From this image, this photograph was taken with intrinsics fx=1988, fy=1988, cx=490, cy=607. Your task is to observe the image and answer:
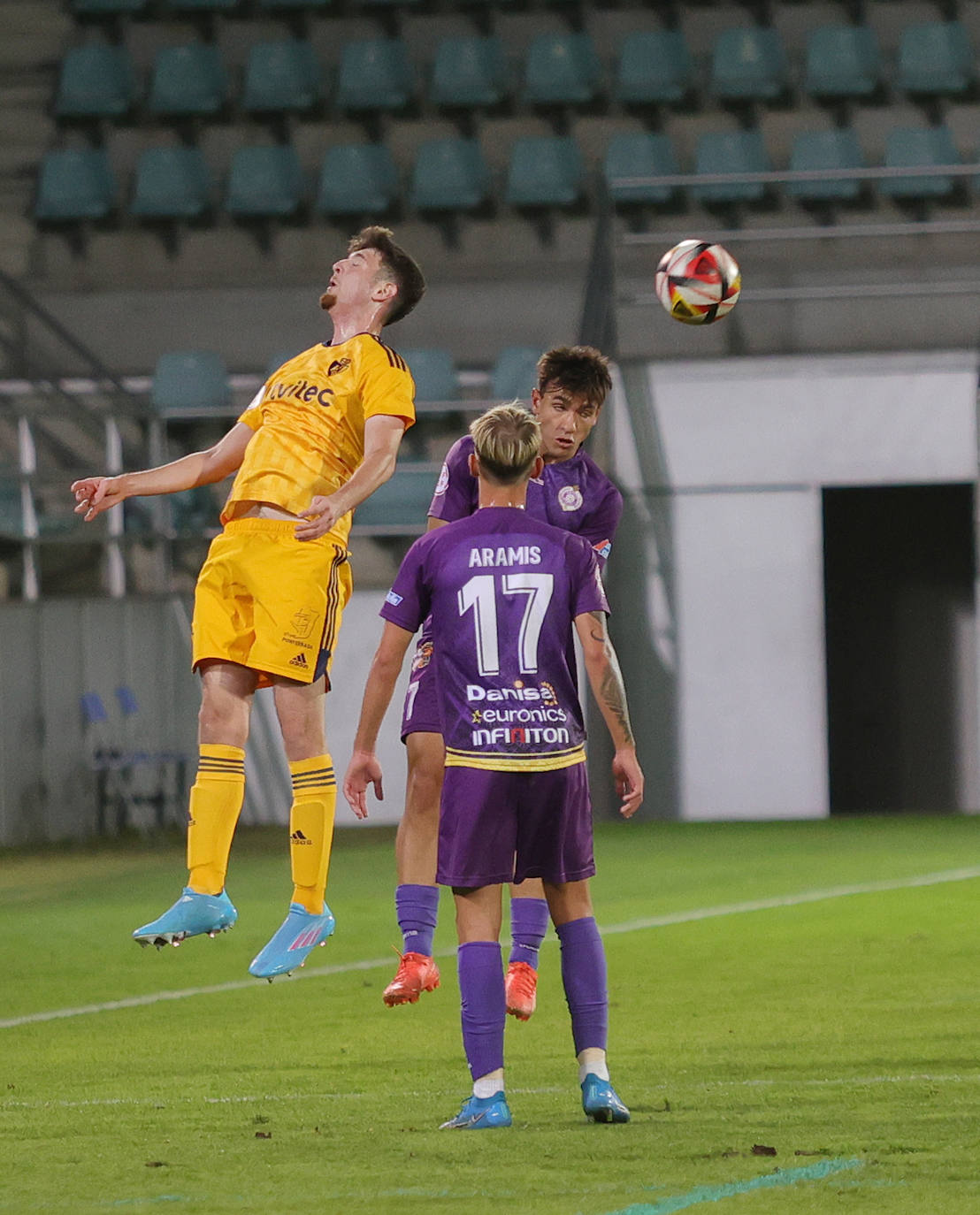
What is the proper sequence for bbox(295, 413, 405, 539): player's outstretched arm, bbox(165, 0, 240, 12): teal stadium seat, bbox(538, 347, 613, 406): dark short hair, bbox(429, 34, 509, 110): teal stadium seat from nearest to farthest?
bbox(295, 413, 405, 539): player's outstretched arm
bbox(538, 347, 613, 406): dark short hair
bbox(429, 34, 509, 110): teal stadium seat
bbox(165, 0, 240, 12): teal stadium seat

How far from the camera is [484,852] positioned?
4.54 meters

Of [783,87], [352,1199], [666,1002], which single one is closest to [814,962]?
[666,1002]

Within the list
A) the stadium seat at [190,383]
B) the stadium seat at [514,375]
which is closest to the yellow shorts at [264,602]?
the stadium seat at [514,375]

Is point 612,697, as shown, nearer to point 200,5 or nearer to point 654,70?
point 654,70

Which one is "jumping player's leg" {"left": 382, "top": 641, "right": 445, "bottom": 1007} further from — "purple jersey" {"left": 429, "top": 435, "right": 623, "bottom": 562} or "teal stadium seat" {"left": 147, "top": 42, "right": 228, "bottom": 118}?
"teal stadium seat" {"left": 147, "top": 42, "right": 228, "bottom": 118}

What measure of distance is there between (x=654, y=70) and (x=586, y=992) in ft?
51.5

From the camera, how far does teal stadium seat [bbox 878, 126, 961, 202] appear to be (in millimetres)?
18281

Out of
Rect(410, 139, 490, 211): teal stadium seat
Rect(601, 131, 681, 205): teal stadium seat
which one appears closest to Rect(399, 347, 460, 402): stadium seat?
Rect(410, 139, 490, 211): teal stadium seat

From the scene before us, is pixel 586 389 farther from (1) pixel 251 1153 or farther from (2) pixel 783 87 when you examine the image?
(2) pixel 783 87

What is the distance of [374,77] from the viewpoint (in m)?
19.0

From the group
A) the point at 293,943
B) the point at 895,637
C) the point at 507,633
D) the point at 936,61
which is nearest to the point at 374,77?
Answer: the point at 936,61

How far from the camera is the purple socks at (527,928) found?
584 cm

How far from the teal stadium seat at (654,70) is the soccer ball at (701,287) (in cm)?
1089

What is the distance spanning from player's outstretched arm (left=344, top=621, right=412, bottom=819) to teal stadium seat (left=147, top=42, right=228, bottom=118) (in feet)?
50.0
